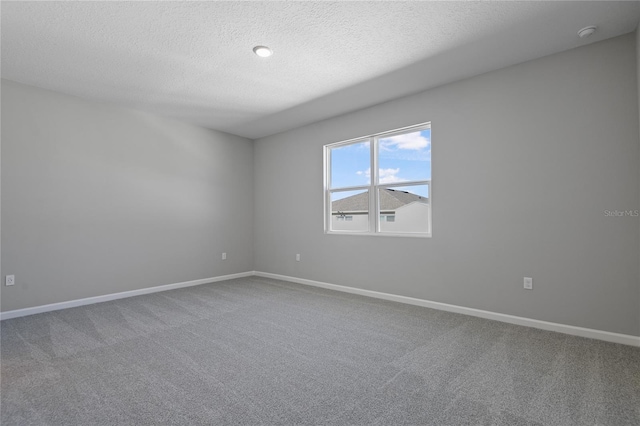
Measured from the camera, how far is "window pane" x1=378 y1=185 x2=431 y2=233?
12.5ft

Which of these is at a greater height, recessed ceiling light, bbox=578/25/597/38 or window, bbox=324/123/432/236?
recessed ceiling light, bbox=578/25/597/38

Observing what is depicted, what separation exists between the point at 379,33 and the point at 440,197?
1902 millimetres

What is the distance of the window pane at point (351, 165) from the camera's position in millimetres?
4441

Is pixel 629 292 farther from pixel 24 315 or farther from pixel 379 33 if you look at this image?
pixel 24 315

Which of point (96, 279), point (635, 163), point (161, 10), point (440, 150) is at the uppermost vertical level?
point (161, 10)

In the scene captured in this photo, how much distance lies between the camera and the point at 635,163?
8.29ft

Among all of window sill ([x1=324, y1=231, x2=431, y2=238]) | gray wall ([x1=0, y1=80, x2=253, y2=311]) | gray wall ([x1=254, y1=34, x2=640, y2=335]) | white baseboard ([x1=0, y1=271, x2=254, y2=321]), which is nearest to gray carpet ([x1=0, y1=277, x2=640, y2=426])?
white baseboard ([x1=0, y1=271, x2=254, y2=321])

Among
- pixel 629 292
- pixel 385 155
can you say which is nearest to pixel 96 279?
pixel 385 155

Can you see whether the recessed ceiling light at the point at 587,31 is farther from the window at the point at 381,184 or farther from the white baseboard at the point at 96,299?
the white baseboard at the point at 96,299

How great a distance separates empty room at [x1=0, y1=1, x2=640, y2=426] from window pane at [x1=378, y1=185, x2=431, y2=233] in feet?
0.10

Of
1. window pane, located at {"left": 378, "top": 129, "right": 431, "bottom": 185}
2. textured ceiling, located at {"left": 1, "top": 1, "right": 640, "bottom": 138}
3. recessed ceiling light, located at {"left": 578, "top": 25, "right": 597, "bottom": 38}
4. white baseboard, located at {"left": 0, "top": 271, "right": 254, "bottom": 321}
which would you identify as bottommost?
white baseboard, located at {"left": 0, "top": 271, "right": 254, "bottom": 321}

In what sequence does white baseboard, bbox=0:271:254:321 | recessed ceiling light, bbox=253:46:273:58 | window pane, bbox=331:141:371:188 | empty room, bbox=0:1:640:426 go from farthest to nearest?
window pane, bbox=331:141:371:188 < white baseboard, bbox=0:271:254:321 < recessed ceiling light, bbox=253:46:273:58 < empty room, bbox=0:1:640:426

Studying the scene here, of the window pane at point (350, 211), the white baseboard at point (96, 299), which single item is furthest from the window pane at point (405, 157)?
the white baseboard at point (96, 299)

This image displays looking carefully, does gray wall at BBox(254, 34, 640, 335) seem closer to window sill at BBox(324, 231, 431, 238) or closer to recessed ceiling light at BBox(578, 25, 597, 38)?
window sill at BBox(324, 231, 431, 238)
